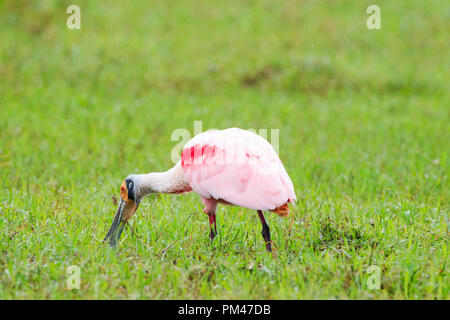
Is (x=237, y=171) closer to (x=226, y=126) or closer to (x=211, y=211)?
(x=211, y=211)

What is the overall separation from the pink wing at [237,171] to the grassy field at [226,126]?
1.39ft

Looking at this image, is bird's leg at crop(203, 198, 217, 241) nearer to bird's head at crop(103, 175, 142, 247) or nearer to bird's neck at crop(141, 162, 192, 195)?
bird's neck at crop(141, 162, 192, 195)

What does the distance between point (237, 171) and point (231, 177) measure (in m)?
0.06

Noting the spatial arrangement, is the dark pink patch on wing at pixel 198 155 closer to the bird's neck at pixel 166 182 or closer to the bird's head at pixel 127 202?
the bird's neck at pixel 166 182

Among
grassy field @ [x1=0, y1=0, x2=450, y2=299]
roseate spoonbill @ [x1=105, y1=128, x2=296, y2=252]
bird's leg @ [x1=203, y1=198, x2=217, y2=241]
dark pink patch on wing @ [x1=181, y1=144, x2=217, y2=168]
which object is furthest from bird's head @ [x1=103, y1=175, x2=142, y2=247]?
bird's leg @ [x1=203, y1=198, x2=217, y2=241]

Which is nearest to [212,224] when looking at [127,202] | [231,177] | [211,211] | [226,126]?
[211,211]

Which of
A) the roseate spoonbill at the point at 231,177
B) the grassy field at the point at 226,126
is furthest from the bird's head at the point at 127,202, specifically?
the grassy field at the point at 226,126

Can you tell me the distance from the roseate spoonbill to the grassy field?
0.27 meters

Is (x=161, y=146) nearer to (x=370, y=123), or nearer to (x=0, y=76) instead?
(x=370, y=123)

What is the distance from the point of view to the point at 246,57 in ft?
40.2

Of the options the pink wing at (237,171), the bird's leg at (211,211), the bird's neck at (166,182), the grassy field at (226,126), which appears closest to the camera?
the grassy field at (226,126)

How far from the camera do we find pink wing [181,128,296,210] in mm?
4176

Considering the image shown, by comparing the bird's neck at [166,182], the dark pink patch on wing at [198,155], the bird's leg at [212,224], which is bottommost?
Result: the bird's leg at [212,224]

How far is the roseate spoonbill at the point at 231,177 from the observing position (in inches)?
165
